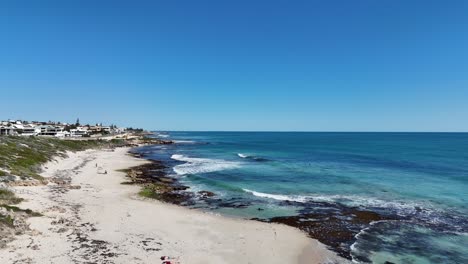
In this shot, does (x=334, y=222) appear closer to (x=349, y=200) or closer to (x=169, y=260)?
(x=349, y=200)

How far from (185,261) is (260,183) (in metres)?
26.0

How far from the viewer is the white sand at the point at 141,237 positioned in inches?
679

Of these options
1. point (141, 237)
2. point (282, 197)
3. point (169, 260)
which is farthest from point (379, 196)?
point (169, 260)

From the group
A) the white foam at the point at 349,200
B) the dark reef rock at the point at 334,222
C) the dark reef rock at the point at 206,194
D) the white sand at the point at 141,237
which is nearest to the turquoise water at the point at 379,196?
the white foam at the point at 349,200

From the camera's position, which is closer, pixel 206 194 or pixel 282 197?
pixel 282 197

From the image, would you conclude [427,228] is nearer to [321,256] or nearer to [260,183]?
[321,256]

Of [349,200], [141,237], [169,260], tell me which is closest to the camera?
[169,260]

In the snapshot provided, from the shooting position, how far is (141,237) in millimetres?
20547

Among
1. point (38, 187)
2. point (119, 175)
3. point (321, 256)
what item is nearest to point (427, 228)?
point (321, 256)

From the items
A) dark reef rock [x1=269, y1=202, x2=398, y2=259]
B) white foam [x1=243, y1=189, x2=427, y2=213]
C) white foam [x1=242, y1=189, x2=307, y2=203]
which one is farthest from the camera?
white foam [x1=242, y1=189, x2=307, y2=203]

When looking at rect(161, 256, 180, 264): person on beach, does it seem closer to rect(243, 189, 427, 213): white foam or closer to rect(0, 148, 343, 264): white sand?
rect(0, 148, 343, 264): white sand

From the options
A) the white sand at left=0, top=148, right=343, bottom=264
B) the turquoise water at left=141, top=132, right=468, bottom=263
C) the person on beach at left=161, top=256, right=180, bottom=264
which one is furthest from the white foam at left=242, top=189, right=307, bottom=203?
the person on beach at left=161, top=256, right=180, bottom=264

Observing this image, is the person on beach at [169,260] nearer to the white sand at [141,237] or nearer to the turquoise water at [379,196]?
the white sand at [141,237]

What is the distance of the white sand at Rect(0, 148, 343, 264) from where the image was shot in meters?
17.2
